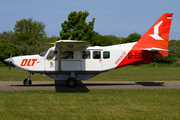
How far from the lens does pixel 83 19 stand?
46938 mm

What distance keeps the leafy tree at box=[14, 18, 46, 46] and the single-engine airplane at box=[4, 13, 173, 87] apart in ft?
218

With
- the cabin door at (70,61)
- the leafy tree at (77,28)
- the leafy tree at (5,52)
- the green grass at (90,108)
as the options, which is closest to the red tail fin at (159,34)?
the cabin door at (70,61)

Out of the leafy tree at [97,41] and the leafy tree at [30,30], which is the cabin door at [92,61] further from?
the leafy tree at [30,30]

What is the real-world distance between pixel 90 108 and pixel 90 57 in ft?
21.3

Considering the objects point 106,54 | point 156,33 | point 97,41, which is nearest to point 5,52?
point 97,41

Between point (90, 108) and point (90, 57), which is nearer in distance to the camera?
point (90, 108)

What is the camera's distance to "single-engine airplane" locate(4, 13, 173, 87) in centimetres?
1423

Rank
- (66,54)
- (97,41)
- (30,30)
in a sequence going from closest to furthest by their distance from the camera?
(66,54), (97,41), (30,30)

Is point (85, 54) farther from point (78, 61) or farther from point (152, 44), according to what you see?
point (152, 44)

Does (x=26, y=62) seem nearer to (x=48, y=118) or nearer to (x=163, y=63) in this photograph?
(x=48, y=118)

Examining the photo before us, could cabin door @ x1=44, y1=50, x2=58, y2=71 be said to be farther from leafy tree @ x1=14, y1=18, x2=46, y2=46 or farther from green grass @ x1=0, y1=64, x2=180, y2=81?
leafy tree @ x1=14, y1=18, x2=46, y2=46

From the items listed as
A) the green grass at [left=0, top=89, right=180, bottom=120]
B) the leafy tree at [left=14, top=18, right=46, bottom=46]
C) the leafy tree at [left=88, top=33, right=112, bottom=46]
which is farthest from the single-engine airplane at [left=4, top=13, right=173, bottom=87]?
the leafy tree at [left=14, top=18, right=46, bottom=46]

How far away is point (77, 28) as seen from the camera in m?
43.5

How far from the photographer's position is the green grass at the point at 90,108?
284 inches
